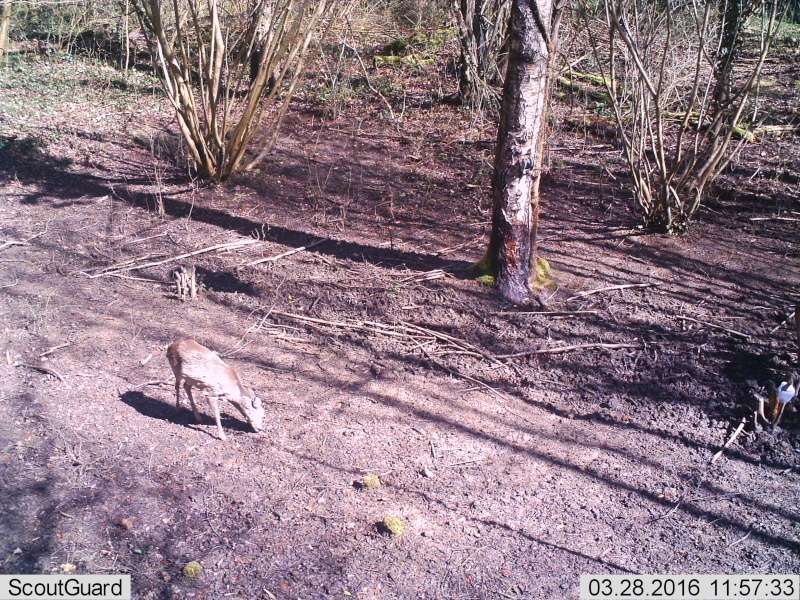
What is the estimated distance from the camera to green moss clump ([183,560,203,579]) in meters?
3.25

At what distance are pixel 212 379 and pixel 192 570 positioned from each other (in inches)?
43.6

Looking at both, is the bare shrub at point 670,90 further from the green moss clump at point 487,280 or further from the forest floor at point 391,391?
the green moss clump at point 487,280

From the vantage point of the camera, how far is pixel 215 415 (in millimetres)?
4094

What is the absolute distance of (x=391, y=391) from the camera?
4.75 meters

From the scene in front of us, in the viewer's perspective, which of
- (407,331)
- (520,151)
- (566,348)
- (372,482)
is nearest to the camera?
(372,482)

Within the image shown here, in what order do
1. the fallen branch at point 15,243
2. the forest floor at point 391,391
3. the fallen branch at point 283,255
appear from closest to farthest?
A: the forest floor at point 391,391
the fallen branch at point 283,255
the fallen branch at point 15,243

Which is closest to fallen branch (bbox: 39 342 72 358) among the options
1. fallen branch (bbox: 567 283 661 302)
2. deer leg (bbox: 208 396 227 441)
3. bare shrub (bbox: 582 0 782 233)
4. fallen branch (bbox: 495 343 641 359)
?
deer leg (bbox: 208 396 227 441)

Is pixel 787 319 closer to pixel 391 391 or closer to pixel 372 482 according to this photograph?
pixel 391 391

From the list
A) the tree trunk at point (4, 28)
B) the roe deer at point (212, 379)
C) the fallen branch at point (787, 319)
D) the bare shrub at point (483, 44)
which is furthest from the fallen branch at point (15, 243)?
the tree trunk at point (4, 28)

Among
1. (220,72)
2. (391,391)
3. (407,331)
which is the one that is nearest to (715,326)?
(407,331)

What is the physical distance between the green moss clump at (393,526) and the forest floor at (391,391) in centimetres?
9

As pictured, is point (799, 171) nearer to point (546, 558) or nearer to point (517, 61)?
point (517, 61)

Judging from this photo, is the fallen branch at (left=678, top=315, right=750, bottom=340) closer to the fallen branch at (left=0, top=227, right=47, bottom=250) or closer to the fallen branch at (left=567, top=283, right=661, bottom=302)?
the fallen branch at (left=567, top=283, right=661, bottom=302)

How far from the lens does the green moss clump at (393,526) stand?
3.58 m
